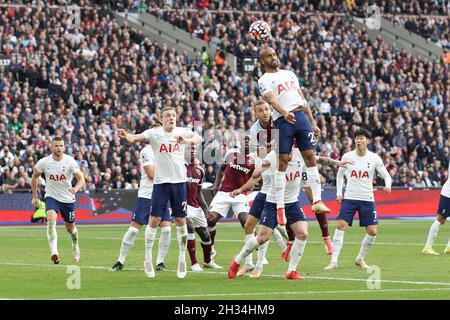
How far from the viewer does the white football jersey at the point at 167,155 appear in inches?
738

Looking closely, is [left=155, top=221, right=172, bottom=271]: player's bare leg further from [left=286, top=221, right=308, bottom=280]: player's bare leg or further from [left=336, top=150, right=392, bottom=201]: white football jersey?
[left=336, top=150, right=392, bottom=201]: white football jersey

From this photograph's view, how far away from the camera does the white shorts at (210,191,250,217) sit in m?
22.0

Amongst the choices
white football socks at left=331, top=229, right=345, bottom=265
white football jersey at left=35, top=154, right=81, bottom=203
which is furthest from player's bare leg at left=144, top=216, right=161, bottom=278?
white football jersey at left=35, top=154, right=81, bottom=203

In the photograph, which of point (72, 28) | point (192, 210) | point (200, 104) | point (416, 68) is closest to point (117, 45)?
point (72, 28)

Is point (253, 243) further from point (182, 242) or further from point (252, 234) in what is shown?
point (182, 242)

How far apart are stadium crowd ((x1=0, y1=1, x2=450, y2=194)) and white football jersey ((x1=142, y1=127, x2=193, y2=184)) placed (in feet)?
66.4

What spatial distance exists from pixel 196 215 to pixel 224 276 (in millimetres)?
2349

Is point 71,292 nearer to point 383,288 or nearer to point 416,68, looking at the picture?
point 383,288

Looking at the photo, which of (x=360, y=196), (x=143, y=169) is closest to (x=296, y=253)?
(x=360, y=196)

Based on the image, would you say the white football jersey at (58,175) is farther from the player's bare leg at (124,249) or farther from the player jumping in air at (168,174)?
the player jumping in air at (168,174)

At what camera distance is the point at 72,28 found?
1849 inches

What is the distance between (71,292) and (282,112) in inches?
165

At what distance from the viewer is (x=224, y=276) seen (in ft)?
62.8

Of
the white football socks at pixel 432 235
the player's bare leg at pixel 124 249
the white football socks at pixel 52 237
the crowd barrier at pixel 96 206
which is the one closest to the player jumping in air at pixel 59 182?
the white football socks at pixel 52 237
